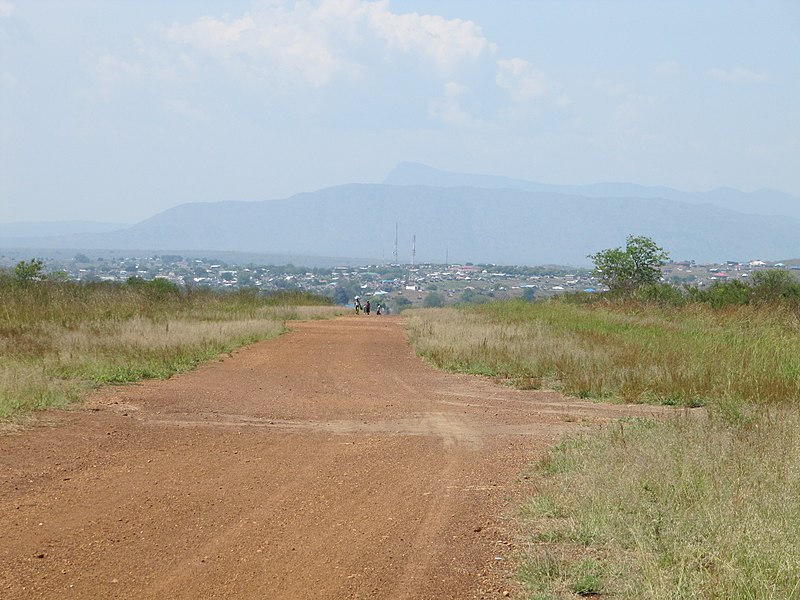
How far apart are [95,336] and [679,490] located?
13941mm

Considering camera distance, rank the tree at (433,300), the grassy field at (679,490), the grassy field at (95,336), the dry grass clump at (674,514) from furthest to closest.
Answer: the tree at (433,300)
the grassy field at (95,336)
the grassy field at (679,490)
the dry grass clump at (674,514)

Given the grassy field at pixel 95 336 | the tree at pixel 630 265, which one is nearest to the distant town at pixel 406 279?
the tree at pixel 630 265

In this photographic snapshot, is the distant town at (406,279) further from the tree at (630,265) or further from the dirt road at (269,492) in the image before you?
the dirt road at (269,492)

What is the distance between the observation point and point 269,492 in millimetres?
7645

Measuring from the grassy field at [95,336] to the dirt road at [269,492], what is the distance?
0.70m

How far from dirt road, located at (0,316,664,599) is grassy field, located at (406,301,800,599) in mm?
470

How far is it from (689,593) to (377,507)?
2.97 meters

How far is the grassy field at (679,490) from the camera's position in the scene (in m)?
5.25

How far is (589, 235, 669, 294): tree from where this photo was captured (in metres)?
40.7

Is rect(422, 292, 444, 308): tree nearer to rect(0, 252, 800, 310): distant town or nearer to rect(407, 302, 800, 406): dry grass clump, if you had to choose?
rect(0, 252, 800, 310): distant town

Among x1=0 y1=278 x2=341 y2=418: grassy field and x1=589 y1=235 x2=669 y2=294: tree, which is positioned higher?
x1=589 y1=235 x2=669 y2=294: tree

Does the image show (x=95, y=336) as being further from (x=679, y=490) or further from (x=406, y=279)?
(x=406, y=279)

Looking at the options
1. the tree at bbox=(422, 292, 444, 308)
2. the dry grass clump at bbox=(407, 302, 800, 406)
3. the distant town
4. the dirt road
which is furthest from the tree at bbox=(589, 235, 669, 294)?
the tree at bbox=(422, 292, 444, 308)

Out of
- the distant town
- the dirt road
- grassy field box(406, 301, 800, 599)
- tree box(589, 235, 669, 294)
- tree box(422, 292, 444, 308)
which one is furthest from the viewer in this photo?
the distant town
